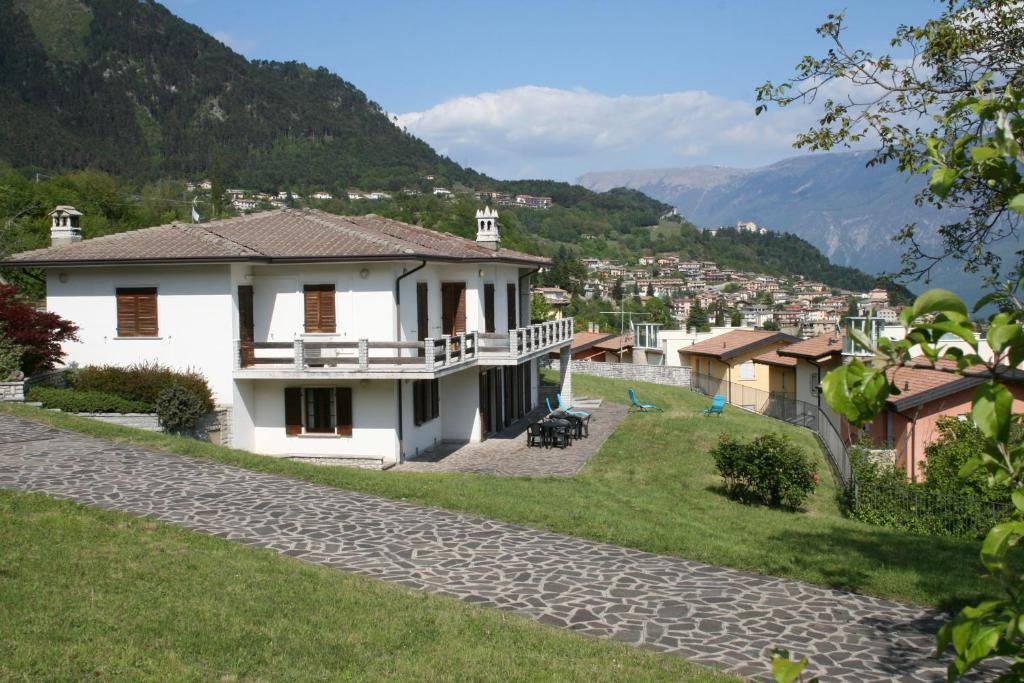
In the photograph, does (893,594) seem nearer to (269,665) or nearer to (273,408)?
(269,665)

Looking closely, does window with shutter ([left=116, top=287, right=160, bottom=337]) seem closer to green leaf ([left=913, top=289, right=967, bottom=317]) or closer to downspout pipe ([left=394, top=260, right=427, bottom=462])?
downspout pipe ([left=394, top=260, right=427, bottom=462])

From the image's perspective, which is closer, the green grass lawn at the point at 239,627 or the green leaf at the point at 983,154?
the green leaf at the point at 983,154

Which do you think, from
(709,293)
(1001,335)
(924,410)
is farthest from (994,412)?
(709,293)

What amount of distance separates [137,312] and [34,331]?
7.64 ft

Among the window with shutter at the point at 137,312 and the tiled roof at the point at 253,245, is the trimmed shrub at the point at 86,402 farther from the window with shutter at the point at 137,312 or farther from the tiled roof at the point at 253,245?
the tiled roof at the point at 253,245

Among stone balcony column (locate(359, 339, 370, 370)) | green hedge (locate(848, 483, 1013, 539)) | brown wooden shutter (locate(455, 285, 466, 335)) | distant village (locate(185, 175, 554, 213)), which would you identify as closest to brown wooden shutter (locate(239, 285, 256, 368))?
stone balcony column (locate(359, 339, 370, 370))

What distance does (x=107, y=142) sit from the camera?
146125mm

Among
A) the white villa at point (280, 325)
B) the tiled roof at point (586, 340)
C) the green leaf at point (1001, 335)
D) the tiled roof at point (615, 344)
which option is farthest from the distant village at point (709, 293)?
the green leaf at point (1001, 335)

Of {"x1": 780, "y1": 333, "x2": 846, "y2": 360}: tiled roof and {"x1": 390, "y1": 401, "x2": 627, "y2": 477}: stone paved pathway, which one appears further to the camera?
{"x1": 780, "y1": 333, "x2": 846, "y2": 360}: tiled roof

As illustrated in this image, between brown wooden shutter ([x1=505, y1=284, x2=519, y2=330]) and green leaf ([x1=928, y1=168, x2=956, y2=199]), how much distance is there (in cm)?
2665

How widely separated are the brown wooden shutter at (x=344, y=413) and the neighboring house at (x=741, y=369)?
30602mm

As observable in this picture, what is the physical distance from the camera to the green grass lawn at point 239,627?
7.83 meters

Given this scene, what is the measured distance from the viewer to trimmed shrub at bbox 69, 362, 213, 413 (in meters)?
21.8

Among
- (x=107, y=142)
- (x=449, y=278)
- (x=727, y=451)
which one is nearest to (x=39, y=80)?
(x=107, y=142)
